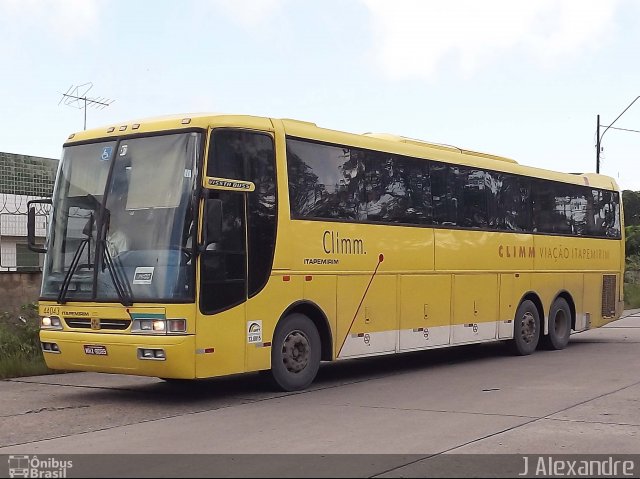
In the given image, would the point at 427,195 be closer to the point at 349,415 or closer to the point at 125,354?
the point at 349,415

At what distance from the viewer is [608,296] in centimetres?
2005

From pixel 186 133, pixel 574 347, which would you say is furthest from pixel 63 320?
pixel 574 347

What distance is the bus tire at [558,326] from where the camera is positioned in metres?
18.0

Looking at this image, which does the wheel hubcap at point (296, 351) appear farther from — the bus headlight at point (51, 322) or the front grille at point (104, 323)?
the bus headlight at point (51, 322)

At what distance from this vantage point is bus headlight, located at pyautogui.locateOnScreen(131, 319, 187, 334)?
33.9 ft

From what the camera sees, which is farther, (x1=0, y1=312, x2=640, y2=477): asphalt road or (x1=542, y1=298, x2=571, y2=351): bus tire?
(x1=542, y1=298, x2=571, y2=351): bus tire

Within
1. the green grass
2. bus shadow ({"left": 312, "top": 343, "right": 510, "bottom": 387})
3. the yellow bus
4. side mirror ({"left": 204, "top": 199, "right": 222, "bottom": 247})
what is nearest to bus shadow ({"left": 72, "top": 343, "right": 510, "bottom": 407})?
bus shadow ({"left": 312, "top": 343, "right": 510, "bottom": 387})

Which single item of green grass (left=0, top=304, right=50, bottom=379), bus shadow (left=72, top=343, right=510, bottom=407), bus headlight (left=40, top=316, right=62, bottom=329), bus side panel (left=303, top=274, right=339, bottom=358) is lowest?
bus shadow (left=72, top=343, right=510, bottom=407)

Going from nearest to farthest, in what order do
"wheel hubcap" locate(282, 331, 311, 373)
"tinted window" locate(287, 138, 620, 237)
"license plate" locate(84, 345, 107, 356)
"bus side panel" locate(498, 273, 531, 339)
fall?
1. "license plate" locate(84, 345, 107, 356)
2. "wheel hubcap" locate(282, 331, 311, 373)
3. "tinted window" locate(287, 138, 620, 237)
4. "bus side panel" locate(498, 273, 531, 339)

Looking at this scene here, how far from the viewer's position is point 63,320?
11219mm

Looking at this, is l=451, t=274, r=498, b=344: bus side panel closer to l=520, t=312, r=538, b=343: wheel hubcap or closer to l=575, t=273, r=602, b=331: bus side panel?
l=520, t=312, r=538, b=343: wheel hubcap

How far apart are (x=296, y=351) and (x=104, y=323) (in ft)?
8.57

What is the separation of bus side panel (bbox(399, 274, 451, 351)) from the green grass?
589 centimetres

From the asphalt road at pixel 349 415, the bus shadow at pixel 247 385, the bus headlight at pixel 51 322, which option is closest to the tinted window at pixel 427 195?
the bus shadow at pixel 247 385
